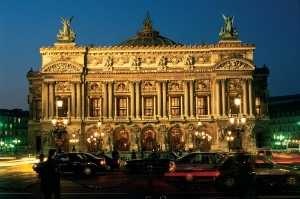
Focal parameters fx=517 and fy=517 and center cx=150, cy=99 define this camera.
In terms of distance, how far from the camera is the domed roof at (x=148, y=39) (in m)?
92.5

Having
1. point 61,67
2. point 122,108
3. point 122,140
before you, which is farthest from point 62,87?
point 122,140

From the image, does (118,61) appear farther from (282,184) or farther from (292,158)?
(282,184)

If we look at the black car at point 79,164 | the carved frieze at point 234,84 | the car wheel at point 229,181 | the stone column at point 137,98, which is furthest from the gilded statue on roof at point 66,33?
the car wheel at point 229,181

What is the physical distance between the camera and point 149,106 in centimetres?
7650

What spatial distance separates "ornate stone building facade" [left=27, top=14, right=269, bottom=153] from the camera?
7381 cm

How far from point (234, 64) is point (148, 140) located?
1653 cm

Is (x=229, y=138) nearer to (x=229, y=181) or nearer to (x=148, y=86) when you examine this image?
(x=148, y=86)

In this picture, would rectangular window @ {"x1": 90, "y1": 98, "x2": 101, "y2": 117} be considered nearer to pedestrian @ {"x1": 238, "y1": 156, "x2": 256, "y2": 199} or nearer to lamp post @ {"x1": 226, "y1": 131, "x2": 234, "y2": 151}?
lamp post @ {"x1": 226, "y1": 131, "x2": 234, "y2": 151}

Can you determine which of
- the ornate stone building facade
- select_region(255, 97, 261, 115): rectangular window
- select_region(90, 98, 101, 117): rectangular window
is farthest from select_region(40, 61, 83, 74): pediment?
select_region(255, 97, 261, 115): rectangular window

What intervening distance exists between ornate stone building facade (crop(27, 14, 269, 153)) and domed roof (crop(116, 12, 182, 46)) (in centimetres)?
1603

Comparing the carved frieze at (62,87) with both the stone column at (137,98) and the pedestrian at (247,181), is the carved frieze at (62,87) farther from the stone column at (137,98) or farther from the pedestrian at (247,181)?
the pedestrian at (247,181)

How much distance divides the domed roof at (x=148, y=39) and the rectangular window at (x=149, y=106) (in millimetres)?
17274

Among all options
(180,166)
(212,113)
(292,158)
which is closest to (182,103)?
(212,113)

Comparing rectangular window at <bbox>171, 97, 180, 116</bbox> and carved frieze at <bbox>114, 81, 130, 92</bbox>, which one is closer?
rectangular window at <bbox>171, 97, 180, 116</bbox>
